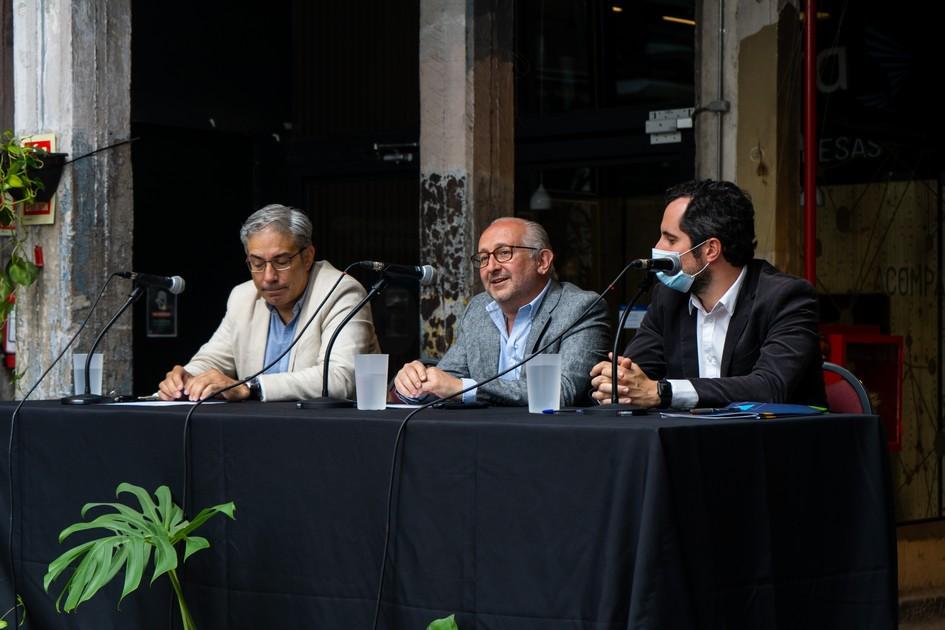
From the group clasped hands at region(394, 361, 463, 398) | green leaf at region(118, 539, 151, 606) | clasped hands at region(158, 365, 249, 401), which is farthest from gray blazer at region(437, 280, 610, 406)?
green leaf at region(118, 539, 151, 606)

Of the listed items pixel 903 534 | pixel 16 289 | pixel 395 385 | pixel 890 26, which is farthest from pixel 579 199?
pixel 395 385

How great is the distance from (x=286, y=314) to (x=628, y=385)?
175 centimetres

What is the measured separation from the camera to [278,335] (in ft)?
16.2

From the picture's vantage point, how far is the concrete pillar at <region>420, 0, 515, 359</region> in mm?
5691

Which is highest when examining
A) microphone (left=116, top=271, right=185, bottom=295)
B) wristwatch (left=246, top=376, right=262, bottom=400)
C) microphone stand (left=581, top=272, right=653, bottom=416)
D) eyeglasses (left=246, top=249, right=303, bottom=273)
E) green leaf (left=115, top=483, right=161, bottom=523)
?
eyeglasses (left=246, top=249, right=303, bottom=273)

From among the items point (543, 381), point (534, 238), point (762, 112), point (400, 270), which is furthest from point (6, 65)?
point (543, 381)

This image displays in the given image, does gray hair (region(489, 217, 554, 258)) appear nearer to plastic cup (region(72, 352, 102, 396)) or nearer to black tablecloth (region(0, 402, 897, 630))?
black tablecloth (region(0, 402, 897, 630))

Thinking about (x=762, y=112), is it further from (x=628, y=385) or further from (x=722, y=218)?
(x=628, y=385)

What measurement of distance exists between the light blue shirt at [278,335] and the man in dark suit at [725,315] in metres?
1.23

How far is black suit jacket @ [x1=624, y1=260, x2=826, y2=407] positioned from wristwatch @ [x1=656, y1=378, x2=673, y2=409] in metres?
0.08

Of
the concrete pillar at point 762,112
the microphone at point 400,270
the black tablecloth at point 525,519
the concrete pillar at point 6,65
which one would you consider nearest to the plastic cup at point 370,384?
the black tablecloth at point 525,519

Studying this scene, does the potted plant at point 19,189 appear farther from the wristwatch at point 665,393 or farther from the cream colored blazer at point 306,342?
the wristwatch at point 665,393

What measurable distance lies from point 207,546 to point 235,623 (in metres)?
0.25

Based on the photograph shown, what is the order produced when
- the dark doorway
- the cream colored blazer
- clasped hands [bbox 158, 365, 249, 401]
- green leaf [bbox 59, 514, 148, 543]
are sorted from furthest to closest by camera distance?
1. the dark doorway
2. the cream colored blazer
3. clasped hands [bbox 158, 365, 249, 401]
4. green leaf [bbox 59, 514, 148, 543]
